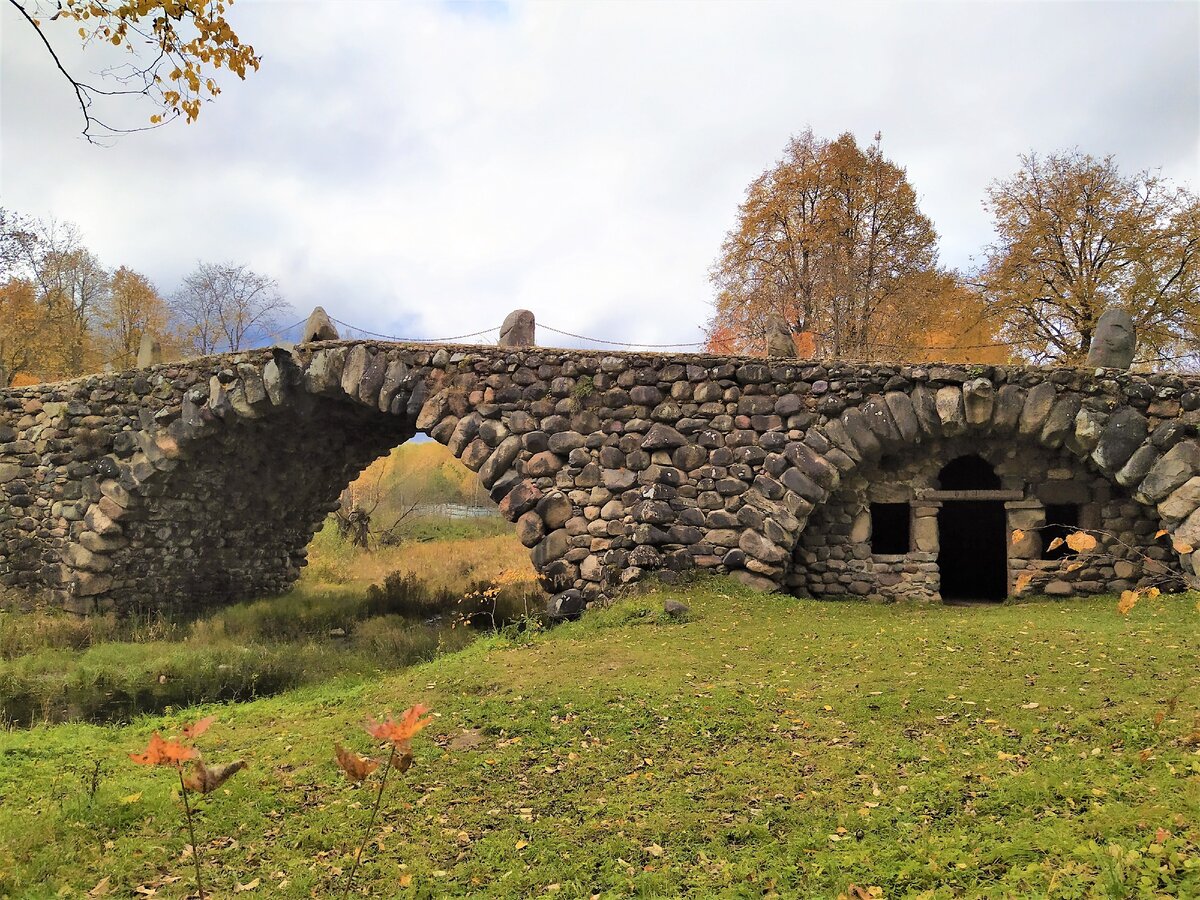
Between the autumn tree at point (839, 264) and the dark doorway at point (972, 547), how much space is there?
7441 mm

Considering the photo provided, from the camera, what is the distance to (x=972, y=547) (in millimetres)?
13250

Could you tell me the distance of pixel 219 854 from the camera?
3.81 m

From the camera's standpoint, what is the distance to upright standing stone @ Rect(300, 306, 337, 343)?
10.7 meters

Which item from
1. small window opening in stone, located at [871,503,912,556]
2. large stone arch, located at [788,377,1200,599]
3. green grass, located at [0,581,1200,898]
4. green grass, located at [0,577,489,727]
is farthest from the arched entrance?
green grass, located at [0,577,489,727]

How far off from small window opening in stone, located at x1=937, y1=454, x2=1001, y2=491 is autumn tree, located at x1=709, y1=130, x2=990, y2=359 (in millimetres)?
8054

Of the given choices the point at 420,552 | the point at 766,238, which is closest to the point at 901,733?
the point at 420,552

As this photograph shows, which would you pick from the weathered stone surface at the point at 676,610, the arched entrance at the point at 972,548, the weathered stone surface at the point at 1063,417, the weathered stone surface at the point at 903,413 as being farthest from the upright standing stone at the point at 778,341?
the arched entrance at the point at 972,548

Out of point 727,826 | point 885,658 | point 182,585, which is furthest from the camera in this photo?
point 182,585

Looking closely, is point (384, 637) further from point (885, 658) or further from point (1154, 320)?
point (1154, 320)

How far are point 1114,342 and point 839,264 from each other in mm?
12553

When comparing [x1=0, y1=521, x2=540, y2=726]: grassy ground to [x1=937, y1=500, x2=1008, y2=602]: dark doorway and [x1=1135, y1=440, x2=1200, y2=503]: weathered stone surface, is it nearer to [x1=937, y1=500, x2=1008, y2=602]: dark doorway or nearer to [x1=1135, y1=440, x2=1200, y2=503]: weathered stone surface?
[x1=937, y1=500, x2=1008, y2=602]: dark doorway

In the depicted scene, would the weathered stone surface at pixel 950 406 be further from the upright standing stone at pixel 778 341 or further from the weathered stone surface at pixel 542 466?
the weathered stone surface at pixel 542 466

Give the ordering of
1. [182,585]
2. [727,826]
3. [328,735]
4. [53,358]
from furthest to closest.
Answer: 1. [53,358]
2. [182,585]
3. [328,735]
4. [727,826]

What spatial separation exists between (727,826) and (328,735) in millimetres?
3037
